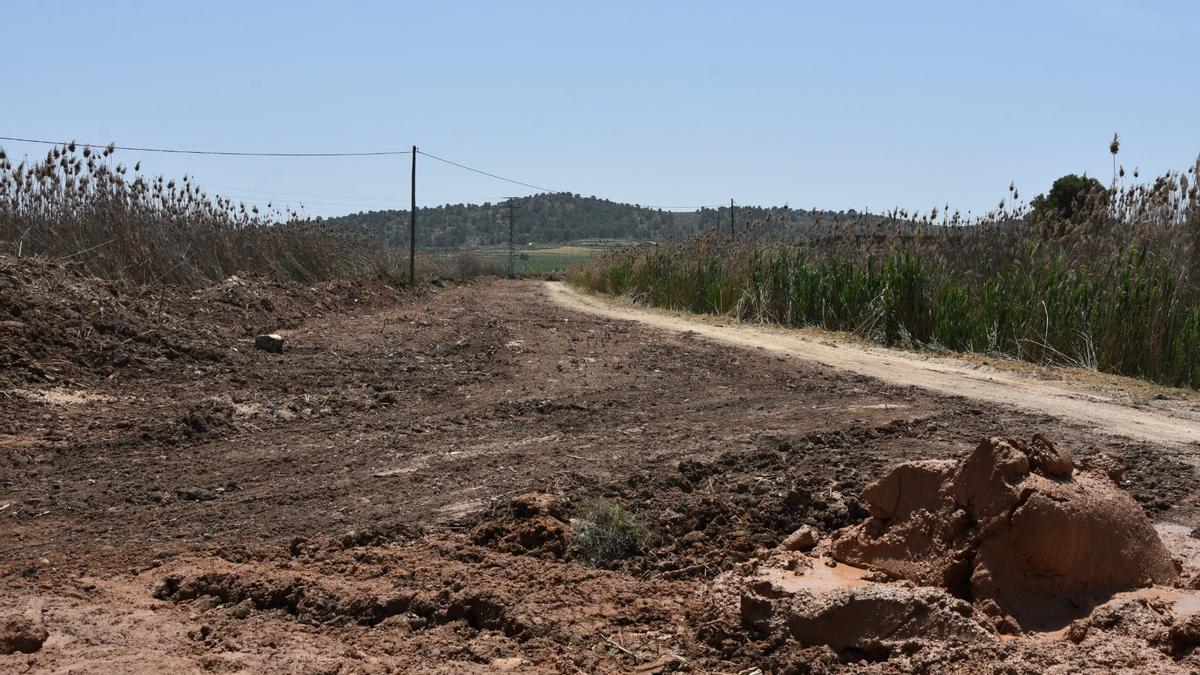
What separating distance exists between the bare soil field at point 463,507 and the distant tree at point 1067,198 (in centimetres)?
581

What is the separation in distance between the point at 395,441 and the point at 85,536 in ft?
8.60

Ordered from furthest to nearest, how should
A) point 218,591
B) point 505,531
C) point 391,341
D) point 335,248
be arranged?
point 335,248 < point 391,341 < point 505,531 < point 218,591

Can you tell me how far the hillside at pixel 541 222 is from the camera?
374 ft

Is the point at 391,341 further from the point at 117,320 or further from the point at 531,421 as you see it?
the point at 531,421

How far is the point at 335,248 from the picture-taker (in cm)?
3070

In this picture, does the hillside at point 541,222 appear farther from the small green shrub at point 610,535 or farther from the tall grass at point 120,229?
the small green shrub at point 610,535

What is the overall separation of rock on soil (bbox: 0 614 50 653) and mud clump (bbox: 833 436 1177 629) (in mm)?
3326

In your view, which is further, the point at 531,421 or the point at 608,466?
the point at 531,421

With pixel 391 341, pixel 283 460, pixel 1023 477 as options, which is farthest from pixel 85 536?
pixel 391 341

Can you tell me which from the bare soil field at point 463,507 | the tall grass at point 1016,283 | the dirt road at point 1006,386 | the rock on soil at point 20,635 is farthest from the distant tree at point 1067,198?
the rock on soil at point 20,635

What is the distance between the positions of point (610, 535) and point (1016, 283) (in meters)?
10.9

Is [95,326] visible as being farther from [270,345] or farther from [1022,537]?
[1022,537]

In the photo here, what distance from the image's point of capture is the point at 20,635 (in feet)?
12.9

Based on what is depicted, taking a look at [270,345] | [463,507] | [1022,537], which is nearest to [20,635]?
[463,507]
